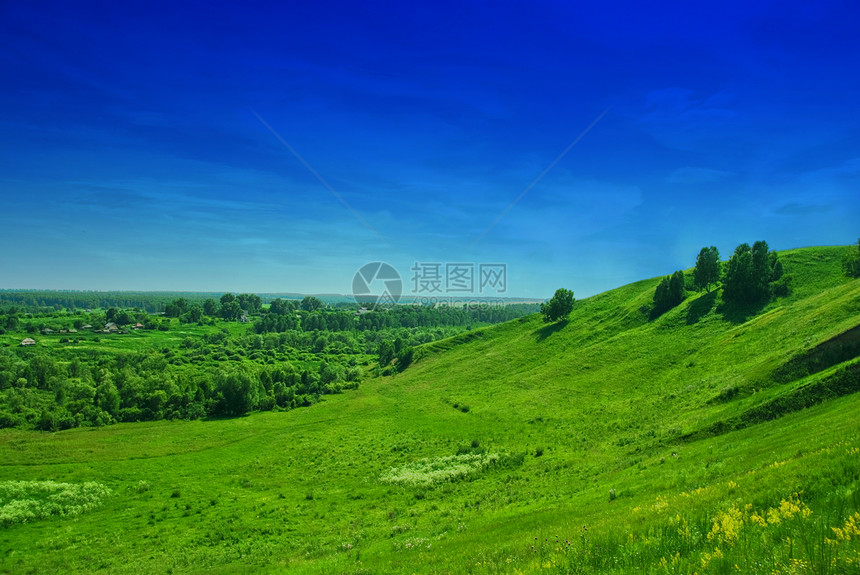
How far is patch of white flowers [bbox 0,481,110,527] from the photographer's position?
124 ft

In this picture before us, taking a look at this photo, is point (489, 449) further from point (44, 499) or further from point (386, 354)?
point (386, 354)

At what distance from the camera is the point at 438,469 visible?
4259 cm

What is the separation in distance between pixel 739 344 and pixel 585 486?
42317 mm

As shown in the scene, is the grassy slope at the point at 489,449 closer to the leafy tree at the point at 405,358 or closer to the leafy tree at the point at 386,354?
the leafy tree at the point at 405,358

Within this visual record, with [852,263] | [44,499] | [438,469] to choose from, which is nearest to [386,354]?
[438,469]

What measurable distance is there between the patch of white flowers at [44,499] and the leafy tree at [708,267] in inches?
4174

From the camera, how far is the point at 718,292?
80062mm

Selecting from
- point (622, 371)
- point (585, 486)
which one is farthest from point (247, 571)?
point (622, 371)

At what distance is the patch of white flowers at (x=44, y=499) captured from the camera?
124 feet

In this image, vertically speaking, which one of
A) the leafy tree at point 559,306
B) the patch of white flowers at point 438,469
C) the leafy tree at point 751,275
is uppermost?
the leafy tree at point 751,275

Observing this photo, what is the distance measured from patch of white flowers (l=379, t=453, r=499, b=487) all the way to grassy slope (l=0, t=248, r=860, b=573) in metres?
Answer: 1.66

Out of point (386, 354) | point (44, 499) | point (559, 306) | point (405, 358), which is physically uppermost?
point (559, 306)

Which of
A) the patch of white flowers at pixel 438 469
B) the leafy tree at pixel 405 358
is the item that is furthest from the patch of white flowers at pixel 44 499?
the leafy tree at pixel 405 358

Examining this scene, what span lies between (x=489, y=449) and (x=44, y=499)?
50303mm
